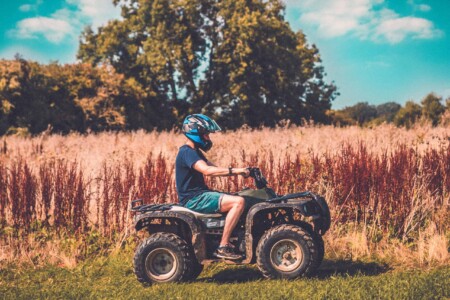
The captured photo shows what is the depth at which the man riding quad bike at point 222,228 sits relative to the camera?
6578 millimetres

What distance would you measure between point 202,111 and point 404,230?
2975 cm

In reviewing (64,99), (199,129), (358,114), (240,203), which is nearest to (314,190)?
(240,203)

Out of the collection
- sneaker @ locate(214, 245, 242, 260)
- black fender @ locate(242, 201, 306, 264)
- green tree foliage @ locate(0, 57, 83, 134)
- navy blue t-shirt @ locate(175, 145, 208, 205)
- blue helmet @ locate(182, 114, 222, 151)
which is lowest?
sneaker @ locate(214, 245, 242, 260)

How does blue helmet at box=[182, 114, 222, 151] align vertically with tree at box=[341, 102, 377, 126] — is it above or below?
below

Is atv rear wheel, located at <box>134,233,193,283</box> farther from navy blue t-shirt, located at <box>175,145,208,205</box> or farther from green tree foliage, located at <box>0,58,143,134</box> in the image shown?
green tree foliage, located at <box>0,58,143,134</box>

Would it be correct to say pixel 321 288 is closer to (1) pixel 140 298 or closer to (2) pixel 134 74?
(1) pixel 140 298

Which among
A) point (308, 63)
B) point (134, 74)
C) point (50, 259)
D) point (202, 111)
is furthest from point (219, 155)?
point (308, 63)

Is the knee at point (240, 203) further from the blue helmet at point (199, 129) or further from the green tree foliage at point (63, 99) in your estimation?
the green tree foliage at point (63, 99)

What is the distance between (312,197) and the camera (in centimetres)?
668

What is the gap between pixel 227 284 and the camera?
6.81m

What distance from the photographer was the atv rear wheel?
6.86m

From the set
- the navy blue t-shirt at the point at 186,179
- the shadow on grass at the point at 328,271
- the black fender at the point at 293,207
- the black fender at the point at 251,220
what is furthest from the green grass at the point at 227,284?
the navy blue t-shirt at the point at 186,179

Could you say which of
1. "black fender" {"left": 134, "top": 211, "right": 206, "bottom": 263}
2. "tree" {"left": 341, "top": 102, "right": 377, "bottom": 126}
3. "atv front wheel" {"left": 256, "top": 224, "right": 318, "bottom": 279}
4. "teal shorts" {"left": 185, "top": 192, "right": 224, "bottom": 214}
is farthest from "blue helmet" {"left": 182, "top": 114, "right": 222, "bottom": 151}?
"tree" {"left": 341, "top": 102, "right": 377, "bottom": 126}

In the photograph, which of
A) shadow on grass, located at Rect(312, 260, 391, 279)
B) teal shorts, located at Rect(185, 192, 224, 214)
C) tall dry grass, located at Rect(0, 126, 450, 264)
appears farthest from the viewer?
tall dry grass, located at Rect(0, 126, 450, 264)
